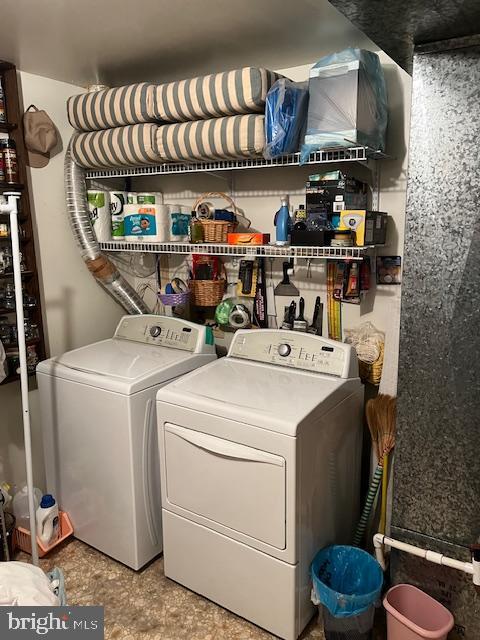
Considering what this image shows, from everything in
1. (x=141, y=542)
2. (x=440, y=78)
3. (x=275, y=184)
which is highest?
(x=440, y=78)

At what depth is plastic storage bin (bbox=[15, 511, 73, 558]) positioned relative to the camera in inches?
94.9

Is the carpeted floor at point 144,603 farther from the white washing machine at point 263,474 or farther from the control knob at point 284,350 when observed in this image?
the control knob at point 284,350

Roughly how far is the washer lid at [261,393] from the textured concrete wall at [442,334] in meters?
0.35

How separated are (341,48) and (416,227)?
110 centimetres

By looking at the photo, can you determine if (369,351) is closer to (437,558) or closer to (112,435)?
(437,558)

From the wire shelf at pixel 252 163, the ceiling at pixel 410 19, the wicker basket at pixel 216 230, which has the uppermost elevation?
the ceiling at pixel 410 19

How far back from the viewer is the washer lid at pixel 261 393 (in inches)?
70.6

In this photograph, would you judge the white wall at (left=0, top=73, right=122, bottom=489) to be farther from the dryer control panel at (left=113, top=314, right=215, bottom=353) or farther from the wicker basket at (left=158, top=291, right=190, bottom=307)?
the wicker basket at (left=158, top=291, right=190, bottom=307)

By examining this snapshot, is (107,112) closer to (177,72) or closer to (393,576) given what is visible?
(177,72)

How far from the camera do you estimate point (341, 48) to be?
2.19m

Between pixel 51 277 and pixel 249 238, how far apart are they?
1175 mm

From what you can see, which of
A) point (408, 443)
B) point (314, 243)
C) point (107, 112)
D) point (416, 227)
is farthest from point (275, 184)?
point (408, 443)

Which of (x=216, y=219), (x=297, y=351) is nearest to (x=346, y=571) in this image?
(x=297, y=351)

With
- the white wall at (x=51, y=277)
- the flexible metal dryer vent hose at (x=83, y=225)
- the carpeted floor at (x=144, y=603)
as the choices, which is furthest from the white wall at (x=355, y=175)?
the carpeted floor at (x=144, y=603)
